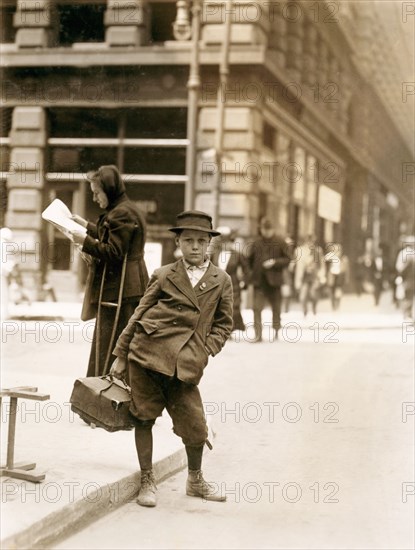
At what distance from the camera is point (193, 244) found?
16.3 ft

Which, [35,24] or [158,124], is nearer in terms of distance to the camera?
[35,24]

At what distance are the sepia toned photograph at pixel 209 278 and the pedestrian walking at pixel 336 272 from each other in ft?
0.11

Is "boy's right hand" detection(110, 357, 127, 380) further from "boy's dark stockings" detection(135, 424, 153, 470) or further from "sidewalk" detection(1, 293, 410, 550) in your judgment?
"sidewalk" detection(1, 293, 410, 550)

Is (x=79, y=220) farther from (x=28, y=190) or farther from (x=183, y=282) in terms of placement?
(x=28, y=190)

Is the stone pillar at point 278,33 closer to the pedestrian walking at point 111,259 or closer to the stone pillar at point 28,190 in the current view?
the stone pillar at point 28,190

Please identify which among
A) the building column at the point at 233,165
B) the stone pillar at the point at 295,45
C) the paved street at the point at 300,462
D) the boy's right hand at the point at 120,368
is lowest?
the paved street at the point at 300,462

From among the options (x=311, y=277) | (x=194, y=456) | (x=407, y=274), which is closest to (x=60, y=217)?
(x=194, y=456)

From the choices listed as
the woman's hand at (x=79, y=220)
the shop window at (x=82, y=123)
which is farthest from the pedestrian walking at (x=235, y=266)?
the woman's hand at (x=79, y=220)

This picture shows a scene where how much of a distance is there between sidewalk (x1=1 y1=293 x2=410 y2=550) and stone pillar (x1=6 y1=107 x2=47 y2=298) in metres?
2.19

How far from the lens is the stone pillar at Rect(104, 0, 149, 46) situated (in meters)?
12.3

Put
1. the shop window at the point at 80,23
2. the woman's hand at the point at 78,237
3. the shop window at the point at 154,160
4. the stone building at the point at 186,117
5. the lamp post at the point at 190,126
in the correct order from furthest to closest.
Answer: the shop window at the point at 154,160, the shop window at the point at 80,23, the lamp post at the point at 190,126, the stone building at the point at 186,117, the woman's hand at the point at 78,237

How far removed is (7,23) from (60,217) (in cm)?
603

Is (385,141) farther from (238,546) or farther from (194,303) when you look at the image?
(238,546)

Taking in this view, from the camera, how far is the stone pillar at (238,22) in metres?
11.2
